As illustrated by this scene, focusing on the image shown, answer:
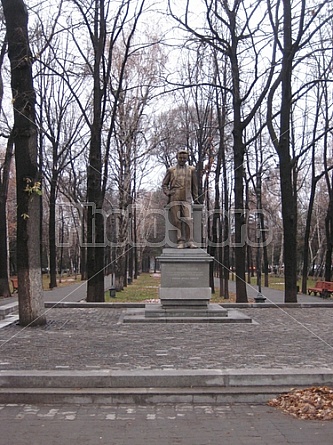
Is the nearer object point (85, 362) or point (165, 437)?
point (165, 437)

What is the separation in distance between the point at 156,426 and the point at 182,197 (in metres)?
9.50

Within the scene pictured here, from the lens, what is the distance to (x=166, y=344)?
9625 millimetres

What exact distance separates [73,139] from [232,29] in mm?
16049

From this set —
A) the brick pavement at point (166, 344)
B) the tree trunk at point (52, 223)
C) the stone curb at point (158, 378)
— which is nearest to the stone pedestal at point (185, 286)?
the brick pavement at point (166, 344)

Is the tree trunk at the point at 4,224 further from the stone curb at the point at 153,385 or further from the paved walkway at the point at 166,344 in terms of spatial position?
the stone curb at the point at 153,385

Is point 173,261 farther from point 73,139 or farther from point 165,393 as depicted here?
point 73,139

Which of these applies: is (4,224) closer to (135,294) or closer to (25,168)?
(135,294)

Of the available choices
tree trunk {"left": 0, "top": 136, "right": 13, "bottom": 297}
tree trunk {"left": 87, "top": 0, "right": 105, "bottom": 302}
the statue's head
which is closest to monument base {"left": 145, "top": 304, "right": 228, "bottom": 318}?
the statue's head

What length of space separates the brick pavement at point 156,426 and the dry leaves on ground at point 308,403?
0.15m

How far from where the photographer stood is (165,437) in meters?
5.32

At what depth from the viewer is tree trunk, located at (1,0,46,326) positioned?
11.2 metres

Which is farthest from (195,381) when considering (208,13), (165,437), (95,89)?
(208,13)

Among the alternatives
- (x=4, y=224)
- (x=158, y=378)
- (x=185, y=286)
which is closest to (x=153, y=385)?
(x=158, y=378)

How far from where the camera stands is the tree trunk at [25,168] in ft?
36.6
